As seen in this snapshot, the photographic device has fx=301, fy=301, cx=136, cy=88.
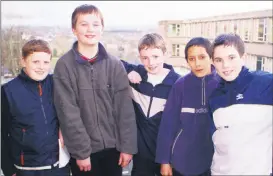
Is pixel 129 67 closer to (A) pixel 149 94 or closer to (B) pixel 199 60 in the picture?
(A) pixel 149 94

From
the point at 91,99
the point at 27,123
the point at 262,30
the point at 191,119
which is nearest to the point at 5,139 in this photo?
the point at 27,123

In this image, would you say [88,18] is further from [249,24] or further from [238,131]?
[249,24]

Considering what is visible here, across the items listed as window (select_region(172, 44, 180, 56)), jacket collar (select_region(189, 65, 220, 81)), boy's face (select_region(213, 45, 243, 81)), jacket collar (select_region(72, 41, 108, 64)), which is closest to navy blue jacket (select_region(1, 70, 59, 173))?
jacket collar (select_region(72, 41, 108, 64))

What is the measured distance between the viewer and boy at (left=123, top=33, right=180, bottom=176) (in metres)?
1.77

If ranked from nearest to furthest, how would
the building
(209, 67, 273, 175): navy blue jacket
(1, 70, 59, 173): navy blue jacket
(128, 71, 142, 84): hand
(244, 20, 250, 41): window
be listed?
(209, 67, 273, 175): navy blue jacket, (1, 70, 59, 173): navy blue jacket, (128, 71, 142, 84): hand, (244, 20, 250, 41): window, the building

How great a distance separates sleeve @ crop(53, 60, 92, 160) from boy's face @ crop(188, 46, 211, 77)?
2.18 ft

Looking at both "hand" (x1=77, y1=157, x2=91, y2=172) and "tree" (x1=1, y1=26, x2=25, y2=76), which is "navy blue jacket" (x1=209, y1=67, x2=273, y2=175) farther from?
"tree" (x1=1, y1=26, x2=25, y2=76)

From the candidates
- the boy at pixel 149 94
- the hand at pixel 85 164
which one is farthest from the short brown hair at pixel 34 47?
the hand at pixel 85 164

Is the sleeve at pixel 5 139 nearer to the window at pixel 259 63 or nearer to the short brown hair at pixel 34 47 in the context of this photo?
the short brown hair at pixel 34 47

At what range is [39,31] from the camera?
6.61 ft

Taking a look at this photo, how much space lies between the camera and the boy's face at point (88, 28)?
64.6 inches

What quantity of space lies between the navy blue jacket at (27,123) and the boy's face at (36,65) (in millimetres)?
27

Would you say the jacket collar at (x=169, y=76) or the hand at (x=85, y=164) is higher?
the jacket collar at (x=169, y=76)

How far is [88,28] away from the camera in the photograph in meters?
1.64
